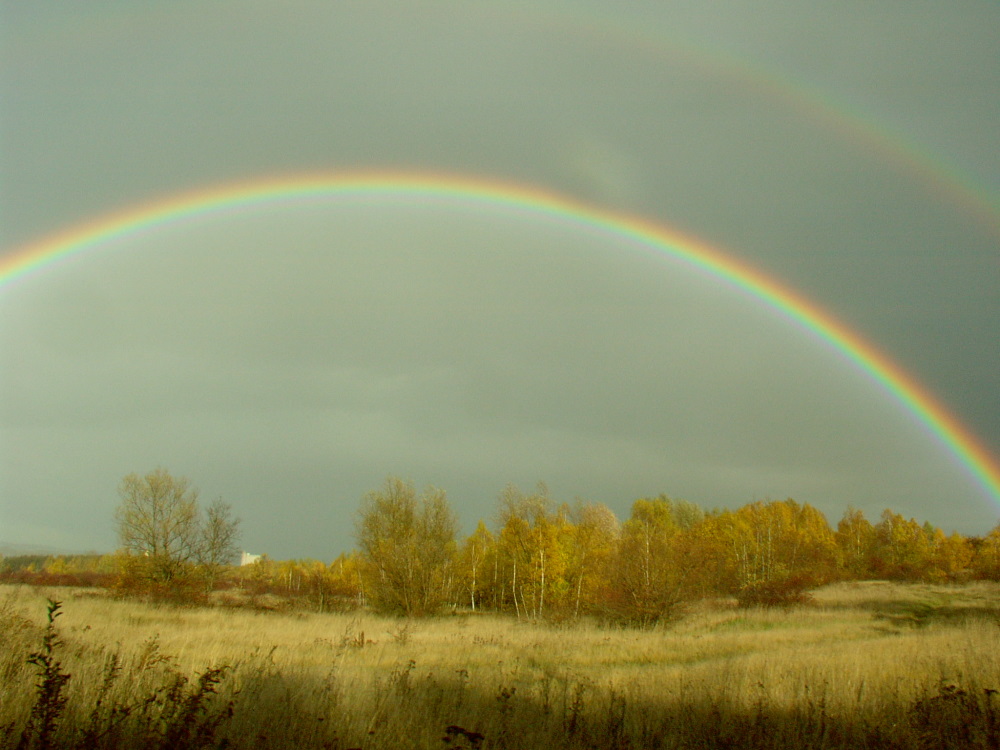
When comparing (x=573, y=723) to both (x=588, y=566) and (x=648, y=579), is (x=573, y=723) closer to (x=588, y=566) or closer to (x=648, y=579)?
(x=648, y=579)

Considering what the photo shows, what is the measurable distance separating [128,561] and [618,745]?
3820 centimetres

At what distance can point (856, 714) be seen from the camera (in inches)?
290

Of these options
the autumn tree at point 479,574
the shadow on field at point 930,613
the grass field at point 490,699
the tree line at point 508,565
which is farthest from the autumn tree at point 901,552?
the grass field at point 490,699

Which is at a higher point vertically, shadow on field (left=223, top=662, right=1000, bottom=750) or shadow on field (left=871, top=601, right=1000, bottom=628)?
shadow on field (left=223, top=662, right=1000, bottom=750)

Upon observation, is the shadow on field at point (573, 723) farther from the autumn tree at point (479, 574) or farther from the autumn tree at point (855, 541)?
the autumn tree at point (855, 541)

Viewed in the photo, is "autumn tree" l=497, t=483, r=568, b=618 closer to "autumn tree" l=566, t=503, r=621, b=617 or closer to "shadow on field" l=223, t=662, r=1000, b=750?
"autumn tree" l=566, t=503, r=621, b=617

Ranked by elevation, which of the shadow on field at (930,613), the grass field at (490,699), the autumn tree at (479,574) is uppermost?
the grass field at (490,699)

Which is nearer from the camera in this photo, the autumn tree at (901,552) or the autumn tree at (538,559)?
the autumn tree at (538,559)

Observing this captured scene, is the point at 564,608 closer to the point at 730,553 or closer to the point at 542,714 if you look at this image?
the point at 542,714

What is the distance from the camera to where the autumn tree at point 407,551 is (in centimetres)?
3588

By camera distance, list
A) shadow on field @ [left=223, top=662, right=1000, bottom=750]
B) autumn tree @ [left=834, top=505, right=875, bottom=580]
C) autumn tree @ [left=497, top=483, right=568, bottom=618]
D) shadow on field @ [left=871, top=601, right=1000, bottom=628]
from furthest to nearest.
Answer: autumn tree @ [left=834, top=505, right=875, bottom=580]
autumn tree @ [left=497, top=483, right=568, bottom=618]
shadow on field @ [left=871, top=601, right=1000, bottom=628]
shadow on field @ [left=223, top=662, right=1000, bottom=750]

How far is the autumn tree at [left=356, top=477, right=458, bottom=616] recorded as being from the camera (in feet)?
118

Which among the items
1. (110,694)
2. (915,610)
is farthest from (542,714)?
(915,610)

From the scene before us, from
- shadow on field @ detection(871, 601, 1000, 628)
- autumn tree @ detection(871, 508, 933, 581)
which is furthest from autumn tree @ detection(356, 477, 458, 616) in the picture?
autumn tree @ detection(871, 508, 933, 581)
